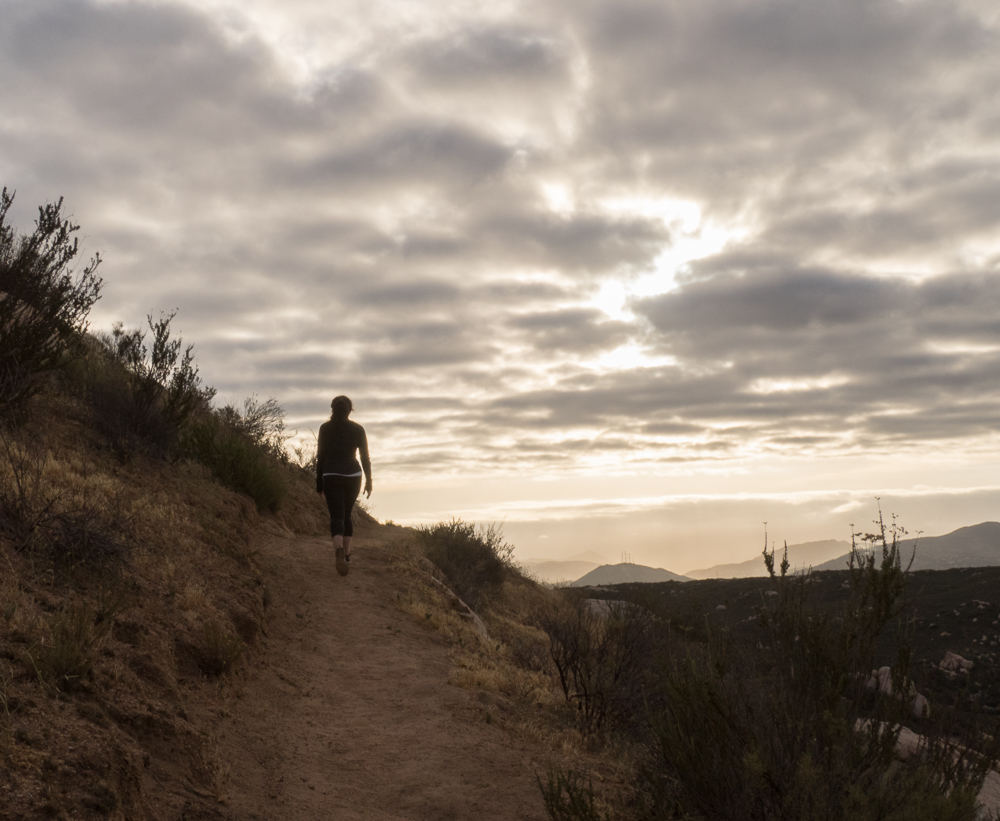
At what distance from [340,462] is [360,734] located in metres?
4.76

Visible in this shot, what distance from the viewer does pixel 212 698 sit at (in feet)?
19.3

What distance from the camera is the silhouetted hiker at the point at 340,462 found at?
1048cm

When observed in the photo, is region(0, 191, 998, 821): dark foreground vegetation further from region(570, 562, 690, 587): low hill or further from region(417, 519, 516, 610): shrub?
region(570, 562, 690, 587): low hill

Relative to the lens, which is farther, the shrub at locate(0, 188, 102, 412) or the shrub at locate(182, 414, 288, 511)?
the shrub at locate(182, 414, 288, 511)

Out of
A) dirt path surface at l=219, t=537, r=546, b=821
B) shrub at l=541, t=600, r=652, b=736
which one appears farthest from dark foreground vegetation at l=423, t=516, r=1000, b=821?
shrub at l=541, t=600, r=652, b=736

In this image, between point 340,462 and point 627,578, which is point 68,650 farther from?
point 627,578

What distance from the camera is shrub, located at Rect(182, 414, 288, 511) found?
1262 cm

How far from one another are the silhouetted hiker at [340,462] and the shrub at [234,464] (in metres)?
2.87

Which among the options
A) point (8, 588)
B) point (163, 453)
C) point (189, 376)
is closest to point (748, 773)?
point (8, 588)

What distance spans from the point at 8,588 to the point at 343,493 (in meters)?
5.75

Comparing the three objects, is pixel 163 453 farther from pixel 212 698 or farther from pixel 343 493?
pixel 212 698

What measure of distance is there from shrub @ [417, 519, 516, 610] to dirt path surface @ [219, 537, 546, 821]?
574 centimetres

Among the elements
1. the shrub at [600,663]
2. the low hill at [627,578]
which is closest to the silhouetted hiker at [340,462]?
the shrub at [600,663]

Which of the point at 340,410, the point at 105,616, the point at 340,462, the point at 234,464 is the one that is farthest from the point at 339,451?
the point at 105,616
